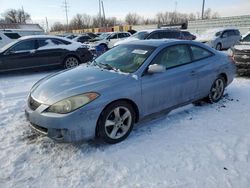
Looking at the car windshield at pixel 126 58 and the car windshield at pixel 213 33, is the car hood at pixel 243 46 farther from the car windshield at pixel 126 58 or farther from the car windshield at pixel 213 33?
the car windshield at pixel 213 33

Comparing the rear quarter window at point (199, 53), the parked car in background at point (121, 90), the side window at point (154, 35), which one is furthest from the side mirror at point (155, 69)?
the side window at point (154, 35)

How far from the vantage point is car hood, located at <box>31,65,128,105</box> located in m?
3.72

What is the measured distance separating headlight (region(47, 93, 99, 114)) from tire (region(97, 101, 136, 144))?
297 mm

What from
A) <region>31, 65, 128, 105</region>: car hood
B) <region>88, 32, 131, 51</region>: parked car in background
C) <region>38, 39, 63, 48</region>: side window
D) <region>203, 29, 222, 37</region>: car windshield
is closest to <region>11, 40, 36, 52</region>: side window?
<region>38, 39, 63, 48</region>: side window

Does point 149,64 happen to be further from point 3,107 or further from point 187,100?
point 3,107

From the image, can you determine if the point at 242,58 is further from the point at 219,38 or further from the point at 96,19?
the point at 96,19

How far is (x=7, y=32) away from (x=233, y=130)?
48.6ft

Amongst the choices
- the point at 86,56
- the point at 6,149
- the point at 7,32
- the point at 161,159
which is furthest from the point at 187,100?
the point at 7,32

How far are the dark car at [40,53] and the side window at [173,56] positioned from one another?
6257 mm

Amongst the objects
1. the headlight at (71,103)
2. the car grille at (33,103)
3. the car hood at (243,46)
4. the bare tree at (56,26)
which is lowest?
the bare tree at (56,26)

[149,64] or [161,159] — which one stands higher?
[149,64]

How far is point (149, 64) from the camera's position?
4348 millimetres

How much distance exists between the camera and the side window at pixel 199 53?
528cm

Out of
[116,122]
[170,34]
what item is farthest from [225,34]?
[116,122]
